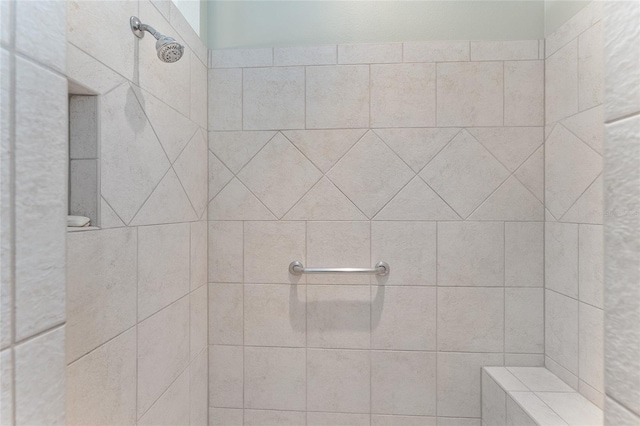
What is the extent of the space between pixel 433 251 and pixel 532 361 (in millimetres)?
611

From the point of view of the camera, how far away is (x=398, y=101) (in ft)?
4.81

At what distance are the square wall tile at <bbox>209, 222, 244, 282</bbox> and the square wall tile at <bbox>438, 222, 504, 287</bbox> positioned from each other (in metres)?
0.86

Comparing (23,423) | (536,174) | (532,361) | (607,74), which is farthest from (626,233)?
(532,361)

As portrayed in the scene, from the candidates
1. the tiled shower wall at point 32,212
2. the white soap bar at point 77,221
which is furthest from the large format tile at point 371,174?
the tiled shower wall at point 32,212

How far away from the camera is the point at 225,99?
4.97 ft

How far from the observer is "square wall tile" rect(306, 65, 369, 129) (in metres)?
1.47

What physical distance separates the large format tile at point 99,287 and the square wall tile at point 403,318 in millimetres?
930

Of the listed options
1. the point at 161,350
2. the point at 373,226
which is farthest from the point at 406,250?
the point at 161,350

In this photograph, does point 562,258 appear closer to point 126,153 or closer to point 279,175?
point 279,175

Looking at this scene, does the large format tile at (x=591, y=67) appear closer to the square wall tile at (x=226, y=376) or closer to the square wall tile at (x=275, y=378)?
the square wall tile at (x=275, y=378)

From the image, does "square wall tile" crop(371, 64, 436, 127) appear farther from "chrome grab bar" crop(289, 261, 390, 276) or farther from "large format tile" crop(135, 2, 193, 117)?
"large format tile" crop(135, 2, 193, 117)

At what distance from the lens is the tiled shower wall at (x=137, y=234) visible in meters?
0.79

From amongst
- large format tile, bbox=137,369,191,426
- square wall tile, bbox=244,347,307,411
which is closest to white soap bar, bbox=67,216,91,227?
large format tile, bbox=137,369,191,426

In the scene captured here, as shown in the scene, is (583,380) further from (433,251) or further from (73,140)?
(73,140)
